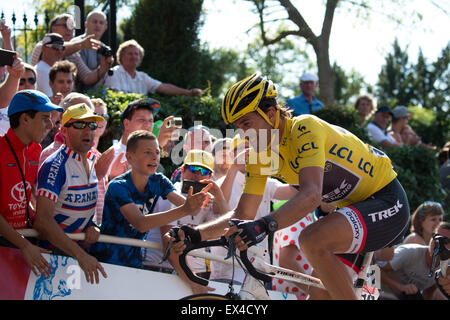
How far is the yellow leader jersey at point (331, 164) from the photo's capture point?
3954 mm

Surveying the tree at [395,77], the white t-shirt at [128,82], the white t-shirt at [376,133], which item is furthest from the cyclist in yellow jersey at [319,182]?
the tree at [395,77]

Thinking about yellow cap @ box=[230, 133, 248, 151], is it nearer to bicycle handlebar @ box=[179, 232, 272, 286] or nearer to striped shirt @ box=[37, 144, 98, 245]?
striped shirt @ box=[37, 144, 98, 245]

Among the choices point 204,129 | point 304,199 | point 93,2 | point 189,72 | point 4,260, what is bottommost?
point 4,260

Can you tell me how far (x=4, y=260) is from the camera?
3.46 m

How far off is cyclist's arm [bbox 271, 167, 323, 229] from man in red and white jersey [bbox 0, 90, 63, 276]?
1.48 m

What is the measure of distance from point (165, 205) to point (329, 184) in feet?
4.62

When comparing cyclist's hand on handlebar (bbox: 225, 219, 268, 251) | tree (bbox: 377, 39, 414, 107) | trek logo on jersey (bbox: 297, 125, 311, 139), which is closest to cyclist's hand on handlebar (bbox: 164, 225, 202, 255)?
cyclist's hand on handlebar (bbox: 225, 219, 268, 251)

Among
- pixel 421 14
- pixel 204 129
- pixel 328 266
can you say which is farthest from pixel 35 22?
pixel 421 14

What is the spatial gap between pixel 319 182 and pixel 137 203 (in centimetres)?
144

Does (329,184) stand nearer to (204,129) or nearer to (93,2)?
(204,129)

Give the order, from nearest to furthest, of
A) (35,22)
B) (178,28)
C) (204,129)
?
(204,129) < (35,22) < (178,28)

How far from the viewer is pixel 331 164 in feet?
13.3

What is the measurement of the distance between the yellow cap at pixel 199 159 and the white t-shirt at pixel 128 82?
2.48 m

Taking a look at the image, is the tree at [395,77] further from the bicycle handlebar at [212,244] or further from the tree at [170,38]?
the bicycle handlebar at [212,244]
